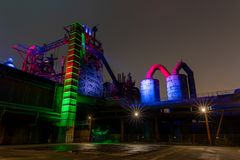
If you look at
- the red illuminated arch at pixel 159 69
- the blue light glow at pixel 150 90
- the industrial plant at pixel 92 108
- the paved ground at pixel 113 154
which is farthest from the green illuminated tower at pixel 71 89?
the paved ground at pixel 113 154

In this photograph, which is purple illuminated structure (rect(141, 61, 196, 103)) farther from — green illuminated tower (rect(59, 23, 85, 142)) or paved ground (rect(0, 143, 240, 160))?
paved ground (rect(0, 143, 240, 160))

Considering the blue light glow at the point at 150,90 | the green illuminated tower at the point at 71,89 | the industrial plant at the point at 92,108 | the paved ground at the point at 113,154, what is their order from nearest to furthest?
1. the paved ground at the point at 113,154
2. the industrial plant at the point at 92,108
3. the green illuminated tower at the point at 71,89
4. the blue light glow at the point at 150,90

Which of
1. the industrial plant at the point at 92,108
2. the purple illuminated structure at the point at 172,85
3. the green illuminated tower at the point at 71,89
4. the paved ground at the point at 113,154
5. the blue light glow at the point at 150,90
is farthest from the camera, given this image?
the blue light glow at the point at 150,90

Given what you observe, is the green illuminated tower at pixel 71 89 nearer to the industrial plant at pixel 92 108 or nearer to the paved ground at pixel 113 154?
the industrial plant at pixel 92 108

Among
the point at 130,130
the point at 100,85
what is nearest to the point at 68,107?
the point at 130,130

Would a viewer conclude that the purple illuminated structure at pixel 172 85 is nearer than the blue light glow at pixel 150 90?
Yes

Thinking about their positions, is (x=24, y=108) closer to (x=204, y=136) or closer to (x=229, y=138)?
(x=204, y=136)

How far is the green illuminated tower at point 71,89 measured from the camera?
109 ft

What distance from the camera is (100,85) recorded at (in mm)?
53125

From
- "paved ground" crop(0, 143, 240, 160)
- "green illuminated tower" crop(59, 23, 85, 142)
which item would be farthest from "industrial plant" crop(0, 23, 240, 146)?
"paved ground" crop(0, 143, 240, 160)

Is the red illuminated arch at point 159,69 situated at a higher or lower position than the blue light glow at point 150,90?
higher

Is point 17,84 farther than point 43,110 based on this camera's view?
No

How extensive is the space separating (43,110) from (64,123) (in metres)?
4.66

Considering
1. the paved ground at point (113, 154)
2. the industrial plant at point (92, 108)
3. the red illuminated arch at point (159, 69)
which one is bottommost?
the paved ground at point (113, 154)
